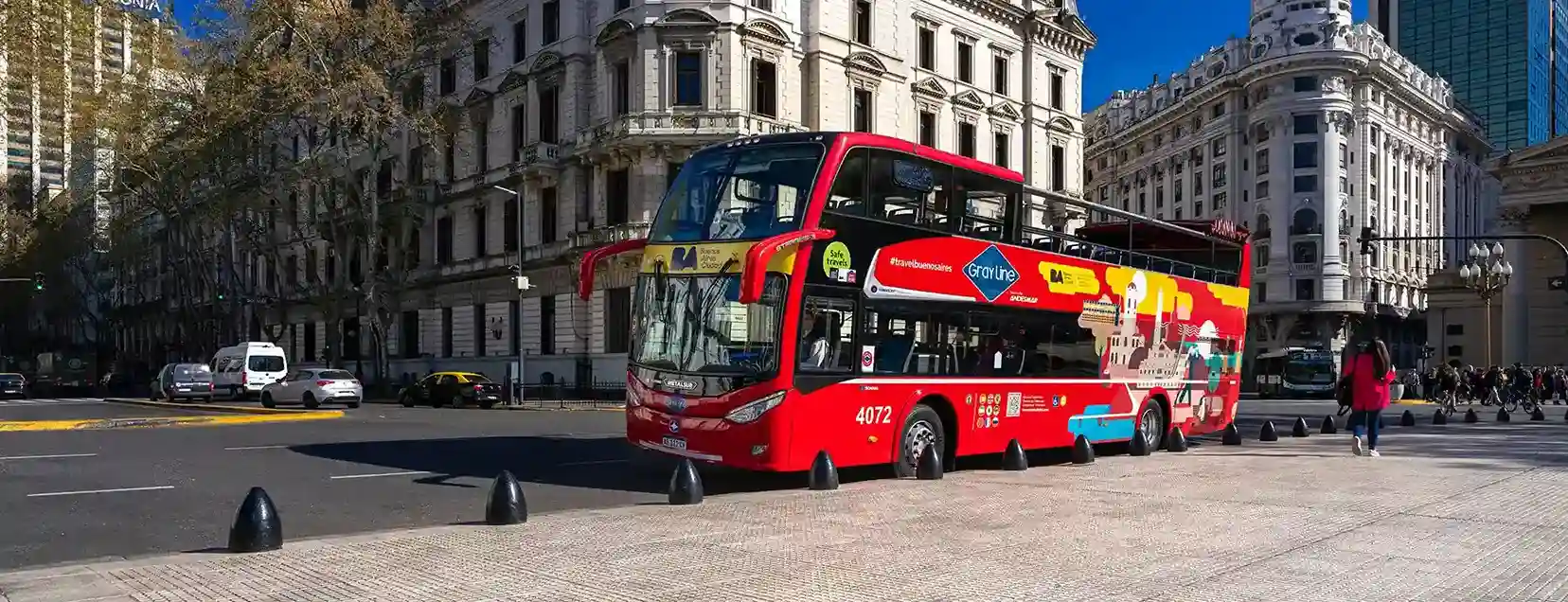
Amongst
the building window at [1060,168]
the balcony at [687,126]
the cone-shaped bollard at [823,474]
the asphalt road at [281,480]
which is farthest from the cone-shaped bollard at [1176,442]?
the building window at [1060,168]

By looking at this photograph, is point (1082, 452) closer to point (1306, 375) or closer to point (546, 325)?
point (546, 325)

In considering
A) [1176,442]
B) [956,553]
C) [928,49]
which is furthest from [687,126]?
[956,553]

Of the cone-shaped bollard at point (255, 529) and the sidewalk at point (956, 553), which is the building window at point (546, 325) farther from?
the cone-shaped bollard at point (255, 529)

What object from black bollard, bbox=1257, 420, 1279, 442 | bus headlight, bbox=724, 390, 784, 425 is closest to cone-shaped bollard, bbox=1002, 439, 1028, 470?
bus headlight, bbox=724, 390, 784, 425

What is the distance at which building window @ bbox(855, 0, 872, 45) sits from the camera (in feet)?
151

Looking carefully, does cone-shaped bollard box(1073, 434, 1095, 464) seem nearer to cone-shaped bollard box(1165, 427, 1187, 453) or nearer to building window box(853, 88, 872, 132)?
cone-shaped bollard box(1165, 427, 1187, 453)

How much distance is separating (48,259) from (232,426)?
210 feet

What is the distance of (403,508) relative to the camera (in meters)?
11.5

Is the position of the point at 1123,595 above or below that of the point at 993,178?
below

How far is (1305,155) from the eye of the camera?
3130 inches

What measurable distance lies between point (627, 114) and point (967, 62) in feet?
55.6

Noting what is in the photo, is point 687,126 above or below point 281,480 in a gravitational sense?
above

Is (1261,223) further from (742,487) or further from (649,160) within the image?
(742,487)

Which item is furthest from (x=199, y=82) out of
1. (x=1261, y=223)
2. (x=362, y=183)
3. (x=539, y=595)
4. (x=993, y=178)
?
(x=1261, y=223)
